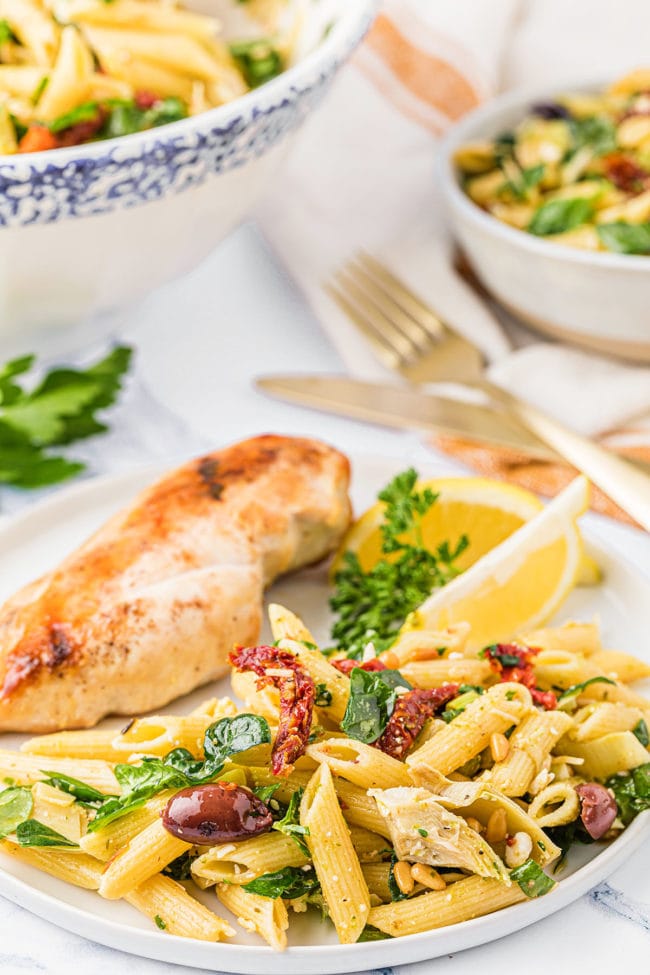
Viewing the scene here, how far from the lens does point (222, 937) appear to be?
183 cm

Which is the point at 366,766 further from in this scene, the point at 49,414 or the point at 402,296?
the point at 402,296

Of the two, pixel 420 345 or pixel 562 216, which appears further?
pixel 420 345

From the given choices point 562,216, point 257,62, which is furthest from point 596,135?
point 257,62

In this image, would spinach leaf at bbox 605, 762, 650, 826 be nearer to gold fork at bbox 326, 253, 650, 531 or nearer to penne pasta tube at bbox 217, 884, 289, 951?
penne pasta tube at bbox 217, 884, 289, 951

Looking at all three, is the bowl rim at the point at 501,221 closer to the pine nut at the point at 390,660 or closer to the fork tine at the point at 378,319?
the fork tine at the point at 378,319

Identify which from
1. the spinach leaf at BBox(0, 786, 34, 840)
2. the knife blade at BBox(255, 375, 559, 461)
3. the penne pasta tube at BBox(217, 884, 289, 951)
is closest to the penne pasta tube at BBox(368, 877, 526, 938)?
the penne pasta tube at BBox(217, 884, 289, 951)

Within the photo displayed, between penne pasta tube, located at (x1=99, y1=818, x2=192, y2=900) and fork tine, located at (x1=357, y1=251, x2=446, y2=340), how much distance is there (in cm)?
208

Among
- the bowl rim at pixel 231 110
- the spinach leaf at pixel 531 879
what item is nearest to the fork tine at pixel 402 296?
the bowl rim at pixel 231 110

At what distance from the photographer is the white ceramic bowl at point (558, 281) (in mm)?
3217

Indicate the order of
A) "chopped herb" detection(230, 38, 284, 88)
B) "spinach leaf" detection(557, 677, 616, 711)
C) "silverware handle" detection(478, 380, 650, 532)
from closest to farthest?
"spinach leaf" detection(557, 677, 616, 711), "silverware handle" detection(478, 380, 650, 532), "chopped herb" detection(230, 38, 284, 88)

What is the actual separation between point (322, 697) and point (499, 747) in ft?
1.01

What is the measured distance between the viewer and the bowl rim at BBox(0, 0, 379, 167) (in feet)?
8.40

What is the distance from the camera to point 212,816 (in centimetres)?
185

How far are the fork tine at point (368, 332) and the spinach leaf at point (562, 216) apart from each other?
528mm
